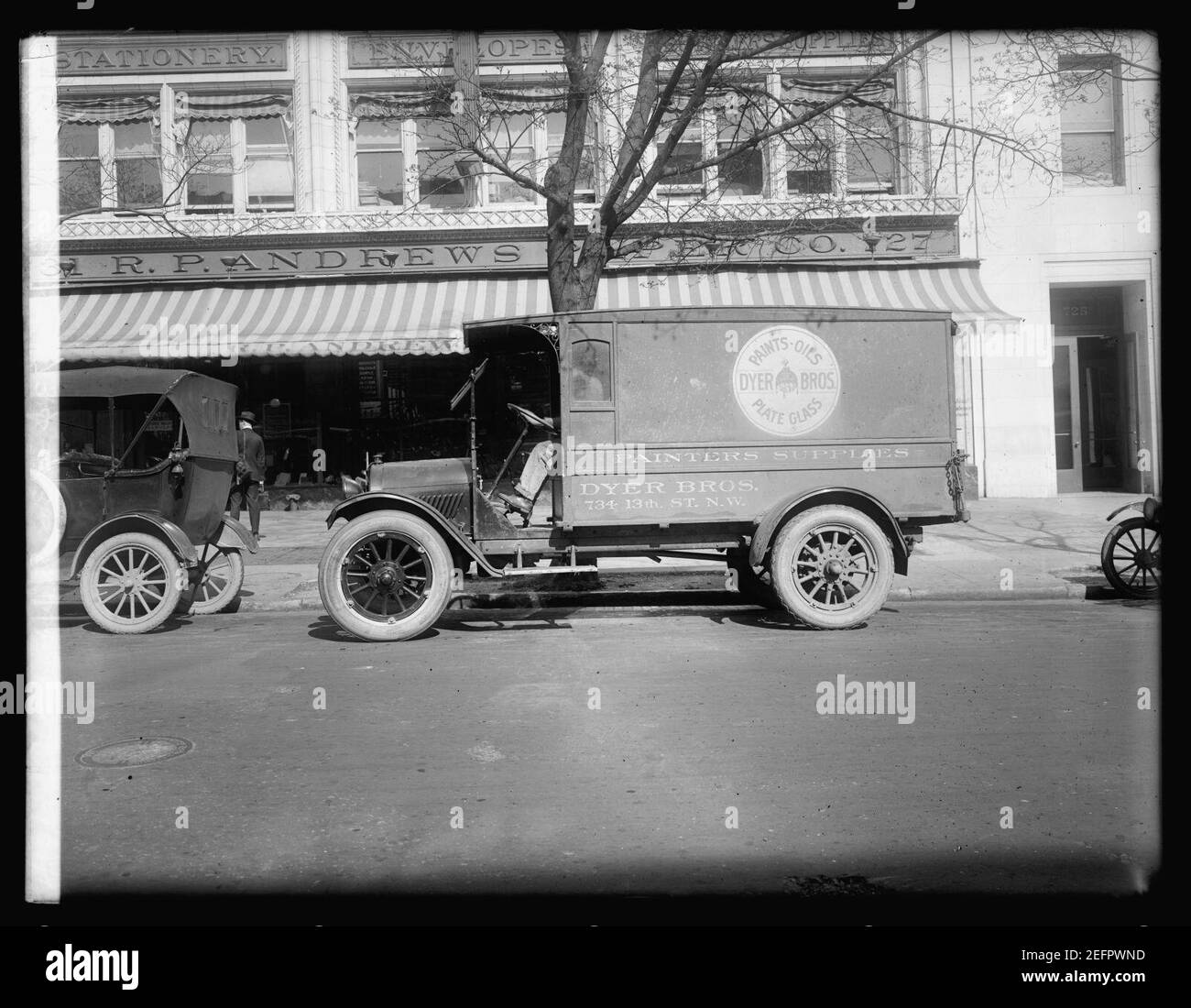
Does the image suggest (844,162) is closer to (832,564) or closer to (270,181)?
(270,181)

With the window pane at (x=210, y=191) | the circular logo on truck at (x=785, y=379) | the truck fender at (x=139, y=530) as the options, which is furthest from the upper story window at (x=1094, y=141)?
the truck fender at (x=139, y=530)

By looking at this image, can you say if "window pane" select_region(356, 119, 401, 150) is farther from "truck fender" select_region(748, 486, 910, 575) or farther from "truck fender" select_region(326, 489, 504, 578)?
"truck fender" select_region(748, 486, 910, 575)

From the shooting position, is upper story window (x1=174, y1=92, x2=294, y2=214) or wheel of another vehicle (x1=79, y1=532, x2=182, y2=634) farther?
upper story window (x1=174, y1=92, x2=294, y2=214)

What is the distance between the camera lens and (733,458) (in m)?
8.16

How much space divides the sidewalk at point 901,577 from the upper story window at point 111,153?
7808 mm

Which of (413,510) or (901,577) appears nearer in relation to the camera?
(413,510)

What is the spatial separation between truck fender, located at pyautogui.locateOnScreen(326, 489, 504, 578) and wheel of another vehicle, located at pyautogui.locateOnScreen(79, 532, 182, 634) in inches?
64.0

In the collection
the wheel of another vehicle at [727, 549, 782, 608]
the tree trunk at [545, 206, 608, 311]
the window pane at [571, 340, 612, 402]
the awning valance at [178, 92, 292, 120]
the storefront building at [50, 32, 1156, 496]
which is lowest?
the wheel of another vehicle at [727, 549, 782, 608]

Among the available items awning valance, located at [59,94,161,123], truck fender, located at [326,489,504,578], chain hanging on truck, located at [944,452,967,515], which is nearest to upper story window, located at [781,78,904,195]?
chain hanging on truck, located at [944,452,967,515]

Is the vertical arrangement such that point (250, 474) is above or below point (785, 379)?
below

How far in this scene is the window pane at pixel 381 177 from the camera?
17.8 m

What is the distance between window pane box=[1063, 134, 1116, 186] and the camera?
17000 mm

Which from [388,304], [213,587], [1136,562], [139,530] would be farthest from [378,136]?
[1136,562]

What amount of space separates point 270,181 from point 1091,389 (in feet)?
51.8
